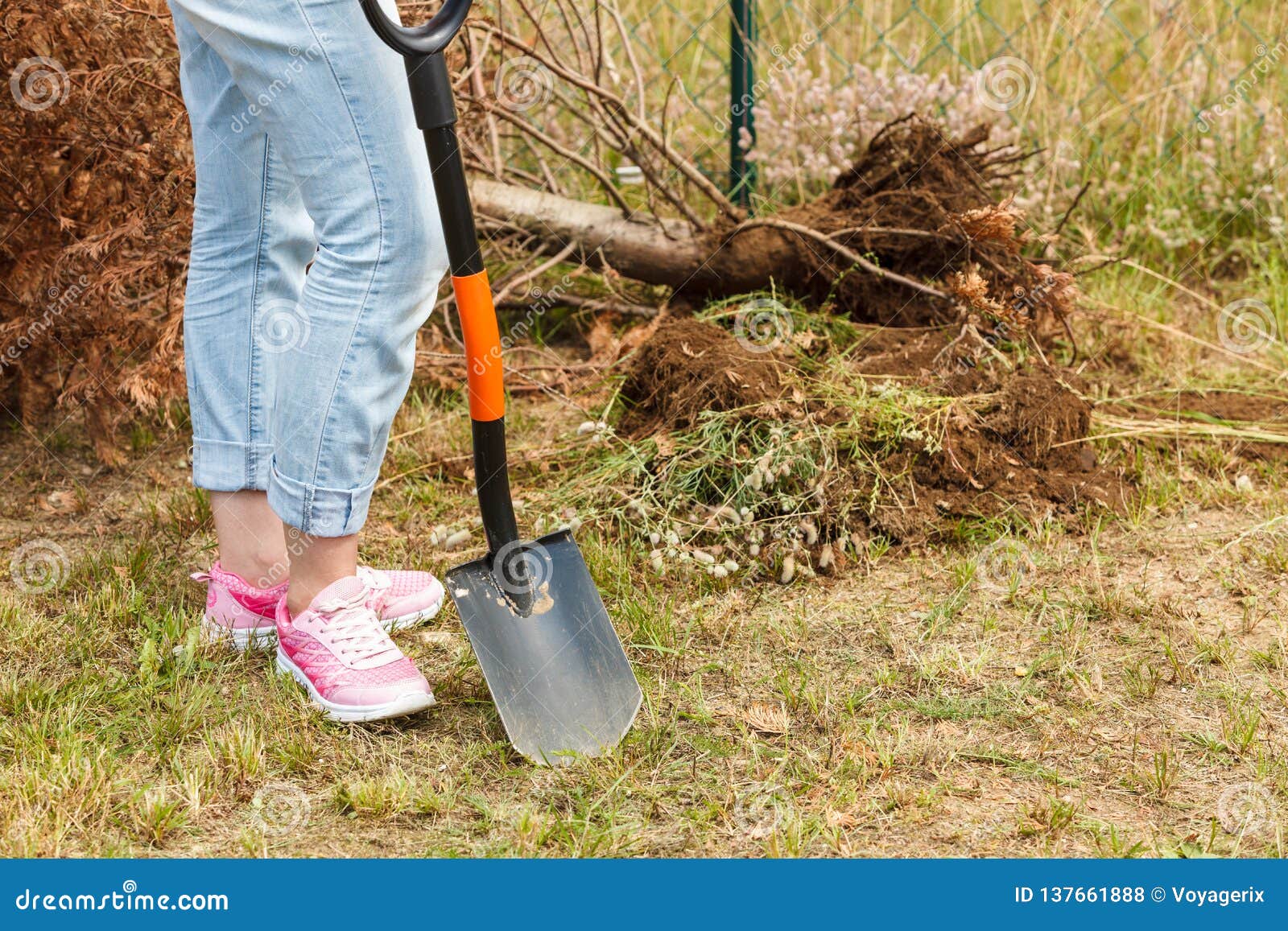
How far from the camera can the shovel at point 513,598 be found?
1.74m

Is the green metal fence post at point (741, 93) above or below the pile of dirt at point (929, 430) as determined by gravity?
above

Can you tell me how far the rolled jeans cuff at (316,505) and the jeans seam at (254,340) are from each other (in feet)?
0.75

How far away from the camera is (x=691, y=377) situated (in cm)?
266

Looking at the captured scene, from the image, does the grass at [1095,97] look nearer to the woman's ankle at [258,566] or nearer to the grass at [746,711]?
the grass at [746,711]

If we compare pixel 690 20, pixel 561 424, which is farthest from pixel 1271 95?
pixel 561 424

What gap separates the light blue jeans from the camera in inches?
64.4

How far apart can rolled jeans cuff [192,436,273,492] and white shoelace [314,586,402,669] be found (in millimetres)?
270

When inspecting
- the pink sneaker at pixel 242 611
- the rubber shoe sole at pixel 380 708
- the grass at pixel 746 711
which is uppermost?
the pink sneaker at pixel 242 611

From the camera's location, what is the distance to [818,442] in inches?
98.9

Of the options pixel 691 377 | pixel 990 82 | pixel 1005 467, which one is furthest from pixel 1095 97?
pixel 691 377

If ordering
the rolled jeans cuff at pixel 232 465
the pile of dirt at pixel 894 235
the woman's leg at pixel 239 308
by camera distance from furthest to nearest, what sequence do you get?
the pile of dirt at pixel 894 235
the rolled jeans cuff at pixel 232 465
the woman's leg at pixel 239 308

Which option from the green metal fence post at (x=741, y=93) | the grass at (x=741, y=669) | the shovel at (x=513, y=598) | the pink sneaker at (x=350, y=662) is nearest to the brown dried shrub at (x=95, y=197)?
the grass at (x=741, y=669)

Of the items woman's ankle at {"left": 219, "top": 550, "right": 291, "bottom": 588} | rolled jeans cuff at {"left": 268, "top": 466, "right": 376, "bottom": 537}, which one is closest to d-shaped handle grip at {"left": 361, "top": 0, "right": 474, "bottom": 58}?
rolled jeans cuff at {"left": 268, "top": 466, "right": 376, "bottom": 537}

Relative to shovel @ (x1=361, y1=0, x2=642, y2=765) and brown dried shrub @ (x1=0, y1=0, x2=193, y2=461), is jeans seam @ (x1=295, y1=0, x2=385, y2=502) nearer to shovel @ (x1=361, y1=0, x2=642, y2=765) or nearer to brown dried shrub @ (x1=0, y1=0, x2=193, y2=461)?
shovel @ (x1=361, y1=0, x2=642, y2=765)
